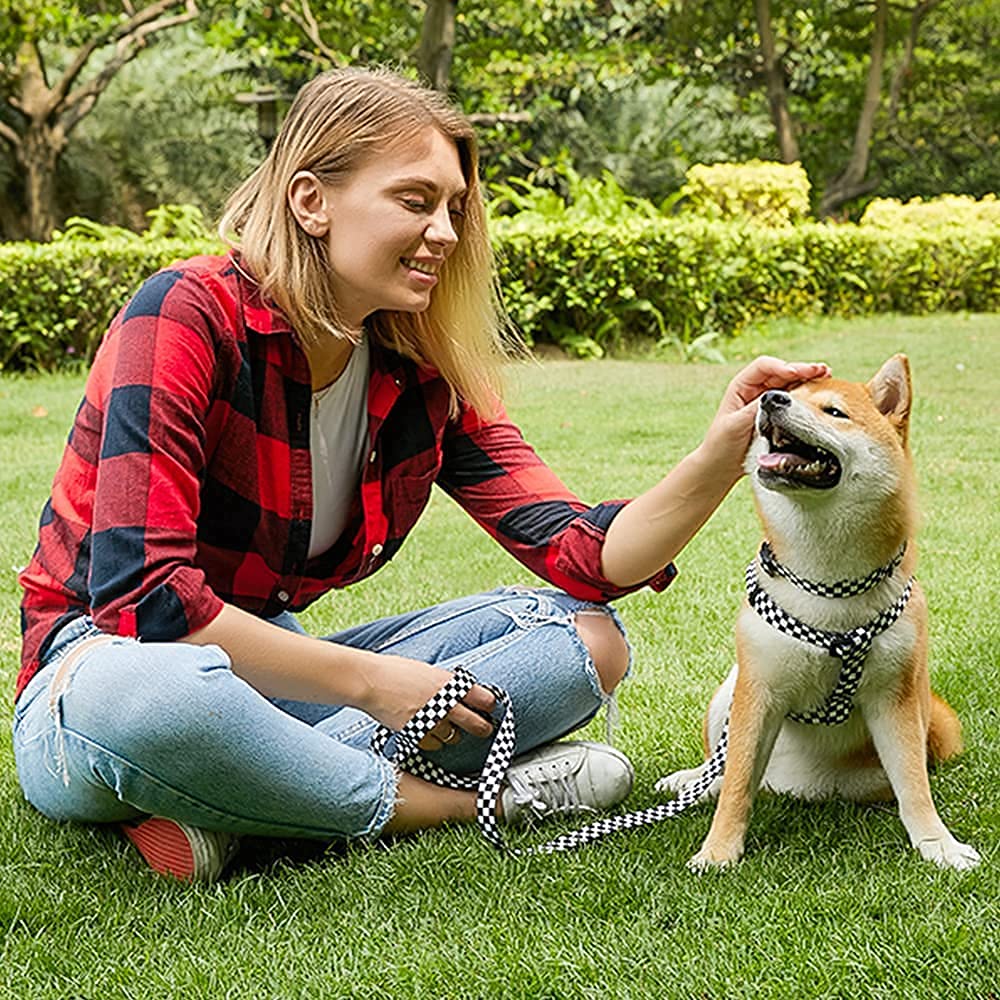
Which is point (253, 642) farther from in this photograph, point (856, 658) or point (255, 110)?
→ point (255, 110)

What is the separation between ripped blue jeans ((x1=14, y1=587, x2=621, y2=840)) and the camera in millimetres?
2135

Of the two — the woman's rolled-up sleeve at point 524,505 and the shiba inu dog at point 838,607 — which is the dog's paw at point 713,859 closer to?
the shiba inu dog at point 838,607

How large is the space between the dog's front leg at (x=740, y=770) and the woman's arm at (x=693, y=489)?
11.4 inches

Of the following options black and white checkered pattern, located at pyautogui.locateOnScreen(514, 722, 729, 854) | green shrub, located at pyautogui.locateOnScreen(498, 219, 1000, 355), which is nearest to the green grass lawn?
black and white checkered pattern, located at pyautogui.locateOnScreen(514, 722, 729, 854)

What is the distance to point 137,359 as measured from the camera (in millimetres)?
2271

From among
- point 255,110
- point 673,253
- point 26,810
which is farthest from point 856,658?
point 255,110

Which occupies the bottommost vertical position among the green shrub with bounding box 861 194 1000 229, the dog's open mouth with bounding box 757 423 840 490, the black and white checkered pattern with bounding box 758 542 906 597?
the green shrub with bounding box 861 194 1000 229

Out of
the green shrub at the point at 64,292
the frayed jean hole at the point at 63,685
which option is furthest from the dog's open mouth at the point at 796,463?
the green shrub at the point at 64,292

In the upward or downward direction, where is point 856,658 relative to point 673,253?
upward

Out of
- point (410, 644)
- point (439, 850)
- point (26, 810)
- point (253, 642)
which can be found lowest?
point (26, 810)

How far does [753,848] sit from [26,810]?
4.50 ft

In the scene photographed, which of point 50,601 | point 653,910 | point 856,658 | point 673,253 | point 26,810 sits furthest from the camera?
point 673,253

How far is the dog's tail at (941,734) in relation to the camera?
2.80m

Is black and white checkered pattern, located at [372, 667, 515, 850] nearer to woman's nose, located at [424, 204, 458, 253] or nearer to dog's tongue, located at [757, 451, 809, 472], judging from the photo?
dog's tongue, located at [757, 451, 809, 472]
